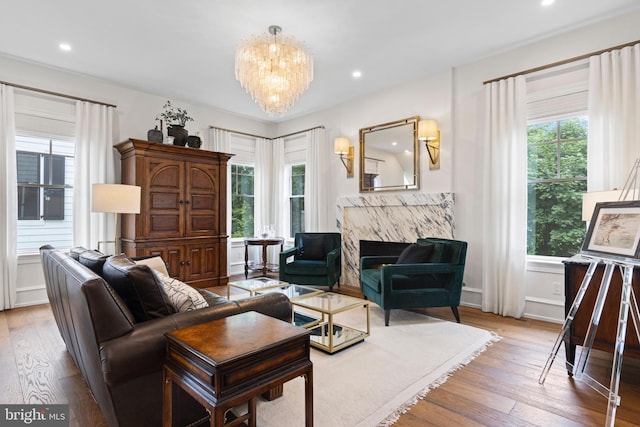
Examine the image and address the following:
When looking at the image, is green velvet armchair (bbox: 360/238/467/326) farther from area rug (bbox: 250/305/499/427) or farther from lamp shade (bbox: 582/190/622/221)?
lamp shade (bbox: 582/190/622/221)

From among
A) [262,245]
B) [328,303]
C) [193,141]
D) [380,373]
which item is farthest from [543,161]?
[193,141]

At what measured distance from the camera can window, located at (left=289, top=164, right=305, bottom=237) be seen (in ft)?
20.6

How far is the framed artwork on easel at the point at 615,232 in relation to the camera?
199cm

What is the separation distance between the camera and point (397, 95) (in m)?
4.80

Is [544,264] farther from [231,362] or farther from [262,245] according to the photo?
[262,245]

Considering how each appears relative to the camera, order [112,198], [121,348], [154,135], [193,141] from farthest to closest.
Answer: [193,141], [154,135], [112,198], [121,348]

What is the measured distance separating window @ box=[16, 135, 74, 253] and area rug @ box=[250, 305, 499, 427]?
3.92 metres

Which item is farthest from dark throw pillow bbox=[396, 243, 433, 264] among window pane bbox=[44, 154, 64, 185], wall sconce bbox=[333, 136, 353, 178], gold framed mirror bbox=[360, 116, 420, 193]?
window pane bbox=[44, 154, 64, 185]

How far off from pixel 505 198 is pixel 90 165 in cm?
530

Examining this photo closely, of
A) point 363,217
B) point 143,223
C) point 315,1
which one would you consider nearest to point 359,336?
point 363,217

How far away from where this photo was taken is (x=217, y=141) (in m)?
5.75

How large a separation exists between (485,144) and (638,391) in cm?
263

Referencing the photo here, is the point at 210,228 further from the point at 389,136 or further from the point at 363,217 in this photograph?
the point at 389,136

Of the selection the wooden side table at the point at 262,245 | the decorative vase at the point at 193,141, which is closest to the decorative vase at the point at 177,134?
the decorative vase at the point at 193,141
